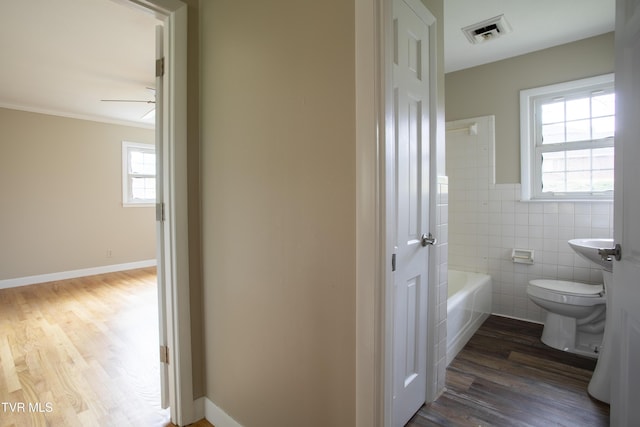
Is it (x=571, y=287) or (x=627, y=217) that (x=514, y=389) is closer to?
(x=571, y=287)

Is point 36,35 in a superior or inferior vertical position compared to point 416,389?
superior

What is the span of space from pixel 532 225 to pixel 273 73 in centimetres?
282

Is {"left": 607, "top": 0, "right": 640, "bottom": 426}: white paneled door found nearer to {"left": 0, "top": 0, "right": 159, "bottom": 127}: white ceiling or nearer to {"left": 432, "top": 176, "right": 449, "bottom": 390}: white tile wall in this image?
{"left": 432, "top": 176, "right": 449, "bottom": 390}: white tile wall

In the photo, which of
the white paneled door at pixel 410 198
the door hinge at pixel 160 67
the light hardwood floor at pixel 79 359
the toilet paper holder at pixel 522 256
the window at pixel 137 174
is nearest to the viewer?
the white paneled door at pixel 410 198

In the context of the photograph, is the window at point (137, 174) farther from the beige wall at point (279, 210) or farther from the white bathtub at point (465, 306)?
the white bathtub at point (465, 306)

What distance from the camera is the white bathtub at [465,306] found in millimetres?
2203

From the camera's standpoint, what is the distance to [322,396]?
1.08 meters

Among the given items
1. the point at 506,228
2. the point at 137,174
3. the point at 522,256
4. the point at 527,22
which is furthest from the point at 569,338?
the point at 137,174

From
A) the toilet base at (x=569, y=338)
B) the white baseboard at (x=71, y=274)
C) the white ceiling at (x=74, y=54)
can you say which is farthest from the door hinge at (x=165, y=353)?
the white baseboard at (x=71, y=274)

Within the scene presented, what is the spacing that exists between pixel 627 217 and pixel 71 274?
6.11 m

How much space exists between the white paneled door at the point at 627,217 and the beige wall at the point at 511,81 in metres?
1.86

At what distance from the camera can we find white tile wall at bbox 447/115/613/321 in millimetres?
2637

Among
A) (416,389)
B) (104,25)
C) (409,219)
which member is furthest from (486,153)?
(104,25)

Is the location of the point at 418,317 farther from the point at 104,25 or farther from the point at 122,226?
the point at 122,226
